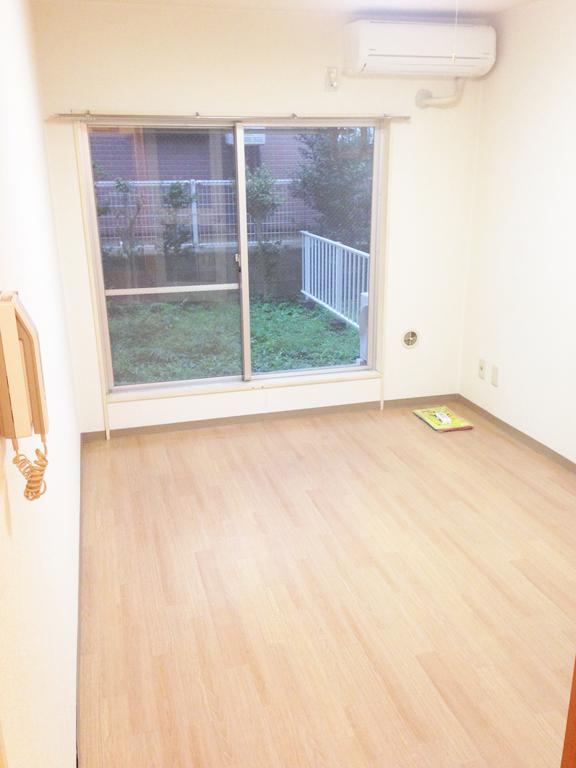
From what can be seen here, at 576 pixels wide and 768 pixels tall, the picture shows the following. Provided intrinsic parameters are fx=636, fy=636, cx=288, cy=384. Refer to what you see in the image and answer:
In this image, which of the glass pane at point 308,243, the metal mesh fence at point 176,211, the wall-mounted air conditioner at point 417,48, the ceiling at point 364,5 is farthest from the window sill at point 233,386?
the ceiling at point 364,5

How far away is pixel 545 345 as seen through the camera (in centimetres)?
378

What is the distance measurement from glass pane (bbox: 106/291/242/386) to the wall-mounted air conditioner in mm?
1647

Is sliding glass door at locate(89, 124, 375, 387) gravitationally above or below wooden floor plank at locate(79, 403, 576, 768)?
above

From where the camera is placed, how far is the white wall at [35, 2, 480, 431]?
357 centimetres

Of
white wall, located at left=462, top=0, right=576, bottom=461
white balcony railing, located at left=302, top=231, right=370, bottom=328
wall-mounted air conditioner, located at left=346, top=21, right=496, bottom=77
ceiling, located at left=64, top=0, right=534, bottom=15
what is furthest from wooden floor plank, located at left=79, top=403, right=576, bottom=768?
ceiling, located at left=64, top=0, right=534, bottom=15

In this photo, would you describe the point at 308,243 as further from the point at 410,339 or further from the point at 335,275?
the point at 410,339

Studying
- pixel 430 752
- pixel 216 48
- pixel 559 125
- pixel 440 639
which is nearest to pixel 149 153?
pixel 216 48

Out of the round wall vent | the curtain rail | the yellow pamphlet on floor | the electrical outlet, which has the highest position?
the curtain rail

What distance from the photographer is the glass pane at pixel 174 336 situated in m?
4.14

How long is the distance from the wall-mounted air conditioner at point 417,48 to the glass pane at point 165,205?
3.03ft

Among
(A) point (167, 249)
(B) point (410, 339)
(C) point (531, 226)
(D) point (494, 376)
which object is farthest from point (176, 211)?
(D) point (494, 376)

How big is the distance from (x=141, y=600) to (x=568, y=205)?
2989 mm

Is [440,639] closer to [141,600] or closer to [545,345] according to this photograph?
[141,600]

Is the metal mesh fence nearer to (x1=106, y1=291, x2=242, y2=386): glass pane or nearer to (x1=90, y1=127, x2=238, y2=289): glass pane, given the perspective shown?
(x1=90, y1=127, x2=238, y2=289): glass pane
